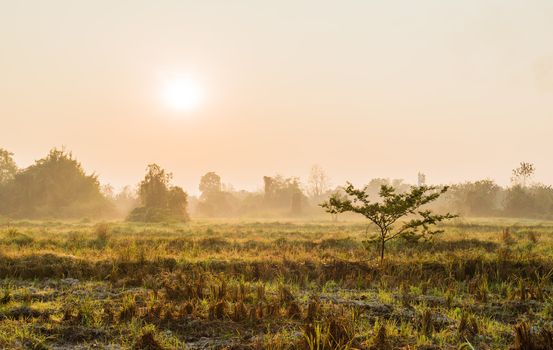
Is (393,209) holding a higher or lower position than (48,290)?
higher

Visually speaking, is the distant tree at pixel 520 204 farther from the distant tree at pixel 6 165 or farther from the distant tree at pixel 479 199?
the distant tree at pixel 6 165

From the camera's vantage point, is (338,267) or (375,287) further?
(338,267)

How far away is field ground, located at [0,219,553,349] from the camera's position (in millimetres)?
6629

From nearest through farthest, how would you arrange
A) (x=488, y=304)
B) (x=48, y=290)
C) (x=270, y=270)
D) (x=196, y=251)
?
(x=488, y=304) → (x=48, y=290) → (x=270, y=270) → (x=196, y=251)

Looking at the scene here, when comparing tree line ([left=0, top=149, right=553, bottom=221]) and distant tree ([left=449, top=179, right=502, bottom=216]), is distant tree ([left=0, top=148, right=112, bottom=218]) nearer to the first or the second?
tree line ([left=0, top=149, right=553, bottom=221])

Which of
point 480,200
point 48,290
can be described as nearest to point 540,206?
point 480,200

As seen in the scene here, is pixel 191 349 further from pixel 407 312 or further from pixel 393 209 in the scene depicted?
pixel 393 209

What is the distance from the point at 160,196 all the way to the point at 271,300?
127ft

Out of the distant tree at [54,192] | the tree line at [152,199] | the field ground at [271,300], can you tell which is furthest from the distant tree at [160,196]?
the field ground at [271,300]

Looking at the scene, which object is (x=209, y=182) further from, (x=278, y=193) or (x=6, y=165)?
(x=6, y=165)

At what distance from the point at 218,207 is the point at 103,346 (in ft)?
247

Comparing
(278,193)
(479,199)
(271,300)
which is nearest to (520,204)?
(479,199)

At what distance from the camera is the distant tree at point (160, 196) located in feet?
141

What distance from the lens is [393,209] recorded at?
43.7 ft
